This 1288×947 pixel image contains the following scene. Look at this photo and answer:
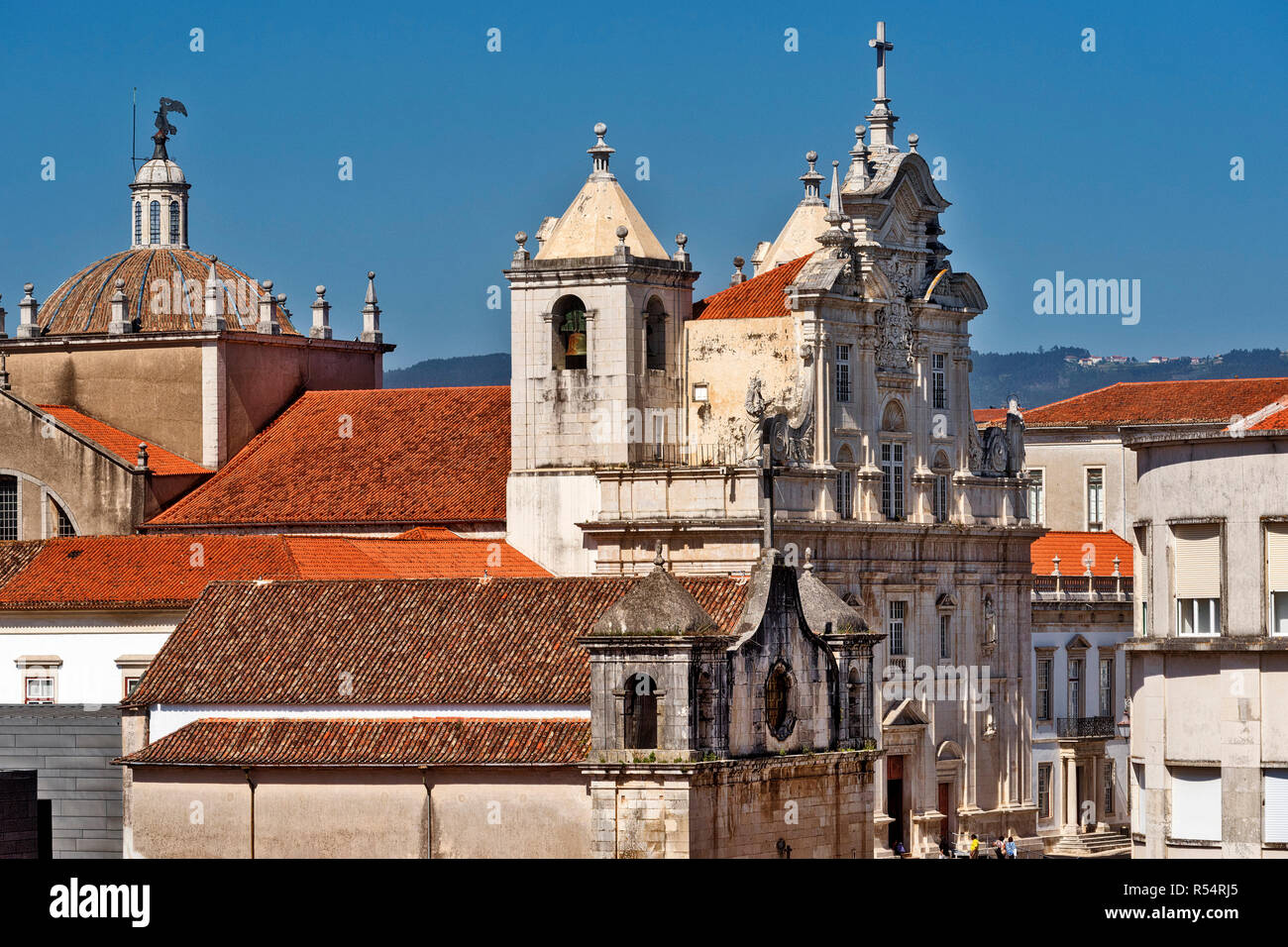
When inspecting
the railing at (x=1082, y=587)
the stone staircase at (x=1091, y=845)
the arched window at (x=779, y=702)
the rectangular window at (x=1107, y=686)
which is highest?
the railing at (x=1082, y=587)

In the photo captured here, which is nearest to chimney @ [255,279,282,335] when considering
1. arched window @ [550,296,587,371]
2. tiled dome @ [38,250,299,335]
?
tiled dome @ [38,250,299,335]

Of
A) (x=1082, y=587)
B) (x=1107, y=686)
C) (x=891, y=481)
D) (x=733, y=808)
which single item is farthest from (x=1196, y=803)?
(x=1082, y=587)

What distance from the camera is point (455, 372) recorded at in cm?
16788

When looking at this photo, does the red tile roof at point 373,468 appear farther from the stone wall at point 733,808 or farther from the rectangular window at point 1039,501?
the rectangular window at point 1039,501

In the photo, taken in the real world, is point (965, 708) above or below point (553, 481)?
below

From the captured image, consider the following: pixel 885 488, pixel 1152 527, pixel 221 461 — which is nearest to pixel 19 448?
pixel 221 461

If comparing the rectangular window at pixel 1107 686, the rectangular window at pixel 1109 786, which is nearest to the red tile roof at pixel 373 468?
the rectangular window at pixel 1107 686

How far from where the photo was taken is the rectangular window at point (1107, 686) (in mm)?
82250

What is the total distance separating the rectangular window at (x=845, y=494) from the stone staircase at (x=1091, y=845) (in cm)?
1113

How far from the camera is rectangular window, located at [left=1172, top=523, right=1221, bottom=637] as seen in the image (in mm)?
42406

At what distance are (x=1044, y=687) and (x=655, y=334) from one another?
14.7 meters
